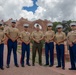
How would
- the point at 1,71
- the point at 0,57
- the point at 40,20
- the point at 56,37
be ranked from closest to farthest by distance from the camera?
the point at 1,71, the point at 0,57, the point at 56,37, the point at 40,20

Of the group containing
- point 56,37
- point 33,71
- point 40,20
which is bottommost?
point 33,71

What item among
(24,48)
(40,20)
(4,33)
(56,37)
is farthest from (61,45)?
(40,20)

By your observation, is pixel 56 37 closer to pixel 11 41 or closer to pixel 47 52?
pixel 47 52

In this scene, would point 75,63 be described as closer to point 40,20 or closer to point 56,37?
point 56,37

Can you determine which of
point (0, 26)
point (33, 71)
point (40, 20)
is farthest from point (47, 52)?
point (40, 20)

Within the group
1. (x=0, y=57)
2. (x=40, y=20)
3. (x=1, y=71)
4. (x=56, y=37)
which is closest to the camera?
(x=1, y=71)

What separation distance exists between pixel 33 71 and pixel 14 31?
6.30ft

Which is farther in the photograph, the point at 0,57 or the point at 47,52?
the point at 47,52

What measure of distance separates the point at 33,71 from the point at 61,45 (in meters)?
1.73

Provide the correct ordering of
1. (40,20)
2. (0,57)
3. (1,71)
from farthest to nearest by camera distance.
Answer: (40,20) → (0,57) → (1,71)

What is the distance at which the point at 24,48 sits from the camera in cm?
921

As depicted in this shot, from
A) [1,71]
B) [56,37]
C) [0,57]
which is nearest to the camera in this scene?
[1,71]

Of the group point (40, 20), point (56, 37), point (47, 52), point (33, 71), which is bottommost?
point (33, 71)

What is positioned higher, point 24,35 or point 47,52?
point 24,35
